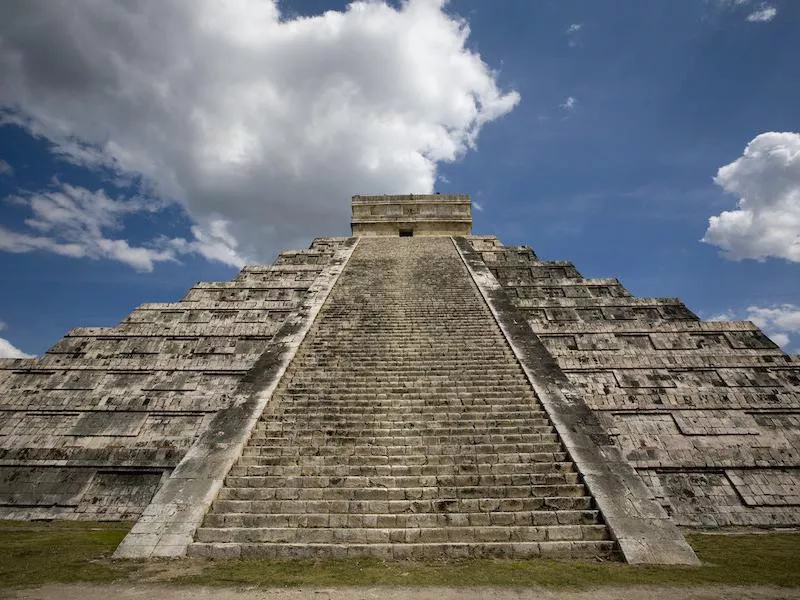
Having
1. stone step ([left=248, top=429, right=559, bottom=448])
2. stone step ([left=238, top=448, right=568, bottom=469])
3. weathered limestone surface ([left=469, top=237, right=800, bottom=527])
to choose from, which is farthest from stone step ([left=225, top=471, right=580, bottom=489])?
weathered limestone surface ([left=469, top=237, right=800, bottom=527])

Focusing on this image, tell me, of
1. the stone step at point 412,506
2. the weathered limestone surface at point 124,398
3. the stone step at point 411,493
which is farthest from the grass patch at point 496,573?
the weathered limestone surface at point 124,398

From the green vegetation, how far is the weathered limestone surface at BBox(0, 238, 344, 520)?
256cm

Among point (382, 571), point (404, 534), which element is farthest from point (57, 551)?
point (404, 534)

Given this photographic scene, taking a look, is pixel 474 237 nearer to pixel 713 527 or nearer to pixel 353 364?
pixel 353 364

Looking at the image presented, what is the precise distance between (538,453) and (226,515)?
4.58 meters

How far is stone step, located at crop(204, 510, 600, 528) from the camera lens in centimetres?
556

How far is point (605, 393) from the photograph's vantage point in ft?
30.4

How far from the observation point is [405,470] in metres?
6.39

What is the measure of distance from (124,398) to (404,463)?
6.72 meters

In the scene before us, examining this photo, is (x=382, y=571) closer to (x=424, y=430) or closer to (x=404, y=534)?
(x=404, y=534)

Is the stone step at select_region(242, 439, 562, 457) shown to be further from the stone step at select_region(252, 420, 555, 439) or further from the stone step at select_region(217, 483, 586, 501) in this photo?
the stone step at select_region(217, 483, 586, 501)

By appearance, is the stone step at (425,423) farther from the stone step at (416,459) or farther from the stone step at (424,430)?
the stone step at (416,459)

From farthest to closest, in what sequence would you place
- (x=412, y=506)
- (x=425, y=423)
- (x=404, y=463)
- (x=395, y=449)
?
(x=425, y=423)
(x=395, y=449)
(x=404, y=463)
(x=412, y=506)

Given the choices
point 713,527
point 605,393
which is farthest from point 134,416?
point 713,527
